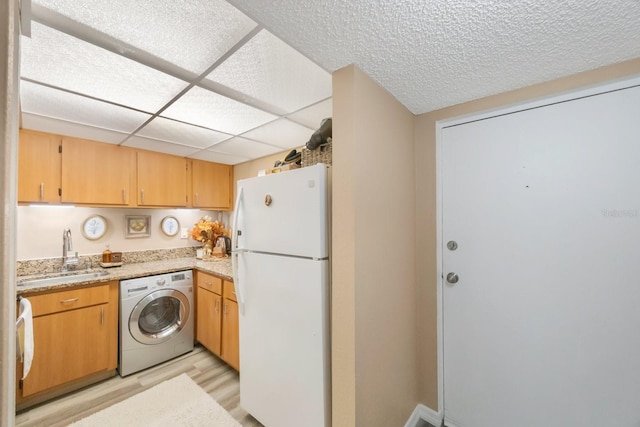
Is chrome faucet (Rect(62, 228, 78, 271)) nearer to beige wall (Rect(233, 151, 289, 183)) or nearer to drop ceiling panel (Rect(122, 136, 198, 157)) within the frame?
drop ceiling panel (Rect(122, 136, 198, 157))

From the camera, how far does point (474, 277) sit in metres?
1.62

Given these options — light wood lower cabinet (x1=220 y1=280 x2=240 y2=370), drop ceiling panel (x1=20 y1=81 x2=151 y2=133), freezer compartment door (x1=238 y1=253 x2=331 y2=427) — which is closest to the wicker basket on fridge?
freezer compartment door (x1=238 y1=253 x2=331 y2=427)

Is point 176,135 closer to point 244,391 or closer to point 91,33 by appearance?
point 91,33

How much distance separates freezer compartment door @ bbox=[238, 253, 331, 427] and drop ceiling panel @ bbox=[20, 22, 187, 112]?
1.17 meters

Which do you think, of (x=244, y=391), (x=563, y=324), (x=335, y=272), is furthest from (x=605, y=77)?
(x=244, y=391)

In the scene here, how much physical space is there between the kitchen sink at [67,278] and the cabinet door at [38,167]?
0.70 meters

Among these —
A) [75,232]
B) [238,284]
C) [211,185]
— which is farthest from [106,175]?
[238,284]

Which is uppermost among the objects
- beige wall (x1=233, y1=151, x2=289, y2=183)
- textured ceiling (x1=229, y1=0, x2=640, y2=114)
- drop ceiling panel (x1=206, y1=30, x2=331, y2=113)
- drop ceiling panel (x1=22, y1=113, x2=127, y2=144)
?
drop ceiling panel (x1=206, y1=30, x2=331, y2=113)

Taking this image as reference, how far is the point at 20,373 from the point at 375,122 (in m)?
3.10

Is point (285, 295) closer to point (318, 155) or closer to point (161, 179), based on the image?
point (318, 155)

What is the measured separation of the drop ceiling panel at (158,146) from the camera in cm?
242

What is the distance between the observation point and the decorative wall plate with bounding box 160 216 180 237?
311 cm

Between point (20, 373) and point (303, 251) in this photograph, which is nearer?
point (303, 251)

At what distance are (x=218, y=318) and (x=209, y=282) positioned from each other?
1.21 feet
